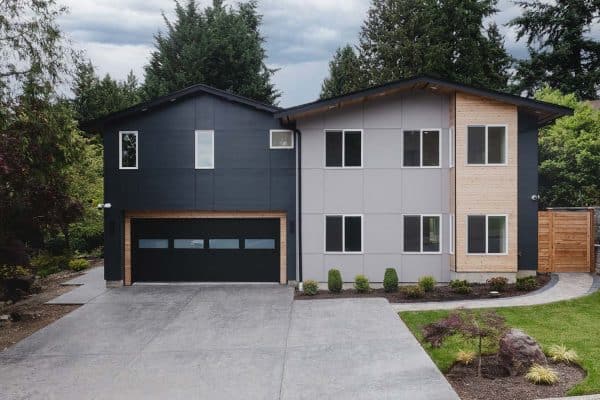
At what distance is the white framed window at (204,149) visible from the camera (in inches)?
704

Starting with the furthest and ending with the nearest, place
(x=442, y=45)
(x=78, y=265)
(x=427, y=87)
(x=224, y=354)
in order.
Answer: (x=442, y=45)
(x=78, y=265)
(x=427, y=87)
(x=224, y=354)

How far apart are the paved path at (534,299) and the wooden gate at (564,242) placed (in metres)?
1.44

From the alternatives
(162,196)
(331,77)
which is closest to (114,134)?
(162,196)

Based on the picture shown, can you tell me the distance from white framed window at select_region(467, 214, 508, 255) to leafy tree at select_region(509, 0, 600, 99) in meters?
25.0

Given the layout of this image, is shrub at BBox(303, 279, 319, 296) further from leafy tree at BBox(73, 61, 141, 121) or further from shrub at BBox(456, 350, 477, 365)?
leafy tree at BBox(73, 61, 141, 121)

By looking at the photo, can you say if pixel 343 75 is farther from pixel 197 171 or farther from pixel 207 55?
pixel 197 171

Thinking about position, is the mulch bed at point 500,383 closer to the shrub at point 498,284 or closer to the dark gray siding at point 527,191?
the shrub at point 498,284

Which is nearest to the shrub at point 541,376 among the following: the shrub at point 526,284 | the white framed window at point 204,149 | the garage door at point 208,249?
the shrub at point 526,284

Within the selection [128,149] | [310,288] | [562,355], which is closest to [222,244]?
[310,288]

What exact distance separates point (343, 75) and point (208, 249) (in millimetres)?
33263

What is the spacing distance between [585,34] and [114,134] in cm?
3510

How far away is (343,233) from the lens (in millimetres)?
17641

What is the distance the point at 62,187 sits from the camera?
49.0 ft

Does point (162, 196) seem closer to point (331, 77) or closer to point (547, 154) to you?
point (547, 154)
